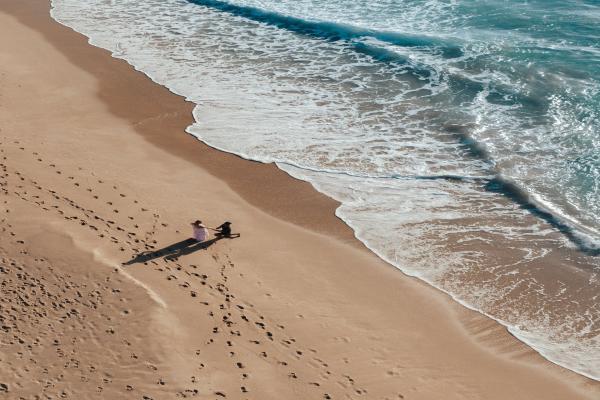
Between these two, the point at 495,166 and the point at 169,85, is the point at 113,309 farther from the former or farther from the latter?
the point at 169,85

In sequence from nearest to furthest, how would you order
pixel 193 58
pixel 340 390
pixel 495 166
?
pixel 340 390
pixel 495 166
pixel 193 58

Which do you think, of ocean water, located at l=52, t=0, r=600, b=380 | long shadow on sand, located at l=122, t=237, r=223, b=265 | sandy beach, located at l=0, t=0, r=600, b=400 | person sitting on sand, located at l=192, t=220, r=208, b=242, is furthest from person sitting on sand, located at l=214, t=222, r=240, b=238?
ocean water, located at l=52, t=0, r=600, b=380

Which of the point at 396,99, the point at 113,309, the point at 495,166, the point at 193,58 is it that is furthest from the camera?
the point at 193,58

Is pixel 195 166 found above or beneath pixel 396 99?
beneath

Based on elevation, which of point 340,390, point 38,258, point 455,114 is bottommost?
point 340,390

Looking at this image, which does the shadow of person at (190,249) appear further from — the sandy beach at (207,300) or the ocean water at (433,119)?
the ocean water at (433,119)

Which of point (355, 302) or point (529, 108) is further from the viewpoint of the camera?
point (529, 108)

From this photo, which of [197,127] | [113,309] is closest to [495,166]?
[197,127]

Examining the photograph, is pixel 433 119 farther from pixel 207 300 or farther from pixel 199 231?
pixel 207 300
